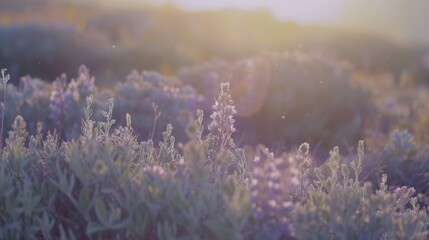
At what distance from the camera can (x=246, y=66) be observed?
1042 cm

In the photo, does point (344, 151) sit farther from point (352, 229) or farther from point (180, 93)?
point (352, 229)

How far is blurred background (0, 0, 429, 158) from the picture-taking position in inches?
359

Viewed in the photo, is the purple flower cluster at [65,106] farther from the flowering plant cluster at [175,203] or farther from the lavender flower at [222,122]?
the flowering plant cluster at [175,203]

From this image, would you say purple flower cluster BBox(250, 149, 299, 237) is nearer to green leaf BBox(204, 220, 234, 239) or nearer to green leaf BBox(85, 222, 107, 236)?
green leaf BBox(204, 220, 234, 239)

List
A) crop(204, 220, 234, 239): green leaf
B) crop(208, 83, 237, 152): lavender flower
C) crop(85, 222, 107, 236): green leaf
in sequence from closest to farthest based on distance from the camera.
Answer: crop(204, 220, 234, 239): green leaf, crop(85, 222, 107, 236): green leaf, crop(208, 83, 237, 152): lavender flower

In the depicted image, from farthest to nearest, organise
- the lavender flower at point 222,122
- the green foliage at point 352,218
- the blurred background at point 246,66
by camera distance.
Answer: the blurred background at point 246,66 → the lavender flower at point 222,122 → the green foliage at point 352,218

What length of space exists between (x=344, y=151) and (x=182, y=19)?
15346 mm

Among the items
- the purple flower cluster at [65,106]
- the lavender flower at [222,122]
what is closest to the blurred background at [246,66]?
the purple flower cluster at [65,106]

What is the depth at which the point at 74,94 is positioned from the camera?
7.39m

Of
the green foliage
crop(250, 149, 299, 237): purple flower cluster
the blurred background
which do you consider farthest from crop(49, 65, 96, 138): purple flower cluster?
crop(250, 149, 299, 237): purple flower cluster

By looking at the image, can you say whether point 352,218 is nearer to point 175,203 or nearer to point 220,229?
point 220,229

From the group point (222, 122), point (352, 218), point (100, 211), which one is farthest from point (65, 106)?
point (352, 218)

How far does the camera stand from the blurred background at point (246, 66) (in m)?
9.11

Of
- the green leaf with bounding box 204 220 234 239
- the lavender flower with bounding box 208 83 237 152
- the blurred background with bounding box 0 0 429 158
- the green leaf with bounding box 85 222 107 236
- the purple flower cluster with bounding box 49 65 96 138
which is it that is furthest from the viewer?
the blurred background with bounding box 0 0 429 158
